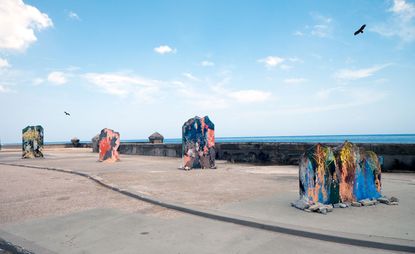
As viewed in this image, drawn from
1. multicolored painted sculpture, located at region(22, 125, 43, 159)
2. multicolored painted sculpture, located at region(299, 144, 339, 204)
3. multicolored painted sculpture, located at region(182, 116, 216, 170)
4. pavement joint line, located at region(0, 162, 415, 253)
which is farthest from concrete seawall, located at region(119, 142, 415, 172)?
multicolored painted sculpture, located at region(22, 125, 43, 159)

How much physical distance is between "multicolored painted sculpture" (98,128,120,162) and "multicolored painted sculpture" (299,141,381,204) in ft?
38.4

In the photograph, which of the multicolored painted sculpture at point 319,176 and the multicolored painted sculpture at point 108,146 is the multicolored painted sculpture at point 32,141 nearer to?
the multicolored painted sculpture at point 108,146

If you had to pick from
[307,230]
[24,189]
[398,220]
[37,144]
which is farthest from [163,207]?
[37,144]

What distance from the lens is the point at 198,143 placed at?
1170 centimetres

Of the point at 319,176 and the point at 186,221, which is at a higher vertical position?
the point at 319,176

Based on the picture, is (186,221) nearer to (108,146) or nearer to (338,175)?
(338,175)

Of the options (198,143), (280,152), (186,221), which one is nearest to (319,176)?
(186,221)

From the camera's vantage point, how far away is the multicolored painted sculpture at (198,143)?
11.5 metres

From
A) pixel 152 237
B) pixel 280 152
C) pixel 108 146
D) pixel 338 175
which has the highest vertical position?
pixel 108 146

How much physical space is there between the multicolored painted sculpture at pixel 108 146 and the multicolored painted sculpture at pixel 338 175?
1172 cm

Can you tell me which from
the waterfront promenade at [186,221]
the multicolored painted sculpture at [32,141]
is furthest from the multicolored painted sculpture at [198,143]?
the multicolored painted sculpture at [32,141]

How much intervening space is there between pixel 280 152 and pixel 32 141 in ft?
48.0

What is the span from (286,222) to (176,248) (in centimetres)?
158

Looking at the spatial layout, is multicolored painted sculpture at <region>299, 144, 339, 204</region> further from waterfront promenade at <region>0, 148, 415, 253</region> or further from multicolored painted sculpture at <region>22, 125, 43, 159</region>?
multicolored painted sculpture at <region>22, 125, 43, 159</region>
